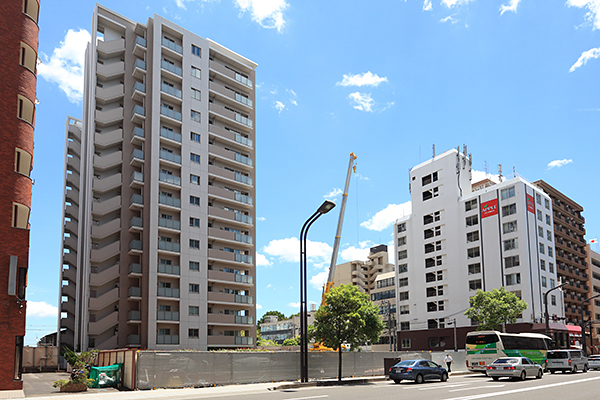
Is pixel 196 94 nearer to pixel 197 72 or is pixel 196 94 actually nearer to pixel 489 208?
pixel 197 72

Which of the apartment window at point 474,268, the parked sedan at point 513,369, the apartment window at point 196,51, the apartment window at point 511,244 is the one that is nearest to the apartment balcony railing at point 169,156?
the apartment window at point 196,51

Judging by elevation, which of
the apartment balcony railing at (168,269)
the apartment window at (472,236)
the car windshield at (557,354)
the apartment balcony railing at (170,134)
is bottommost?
the car windshield at (557,354)

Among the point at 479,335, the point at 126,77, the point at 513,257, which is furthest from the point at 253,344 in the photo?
the point at 513,257

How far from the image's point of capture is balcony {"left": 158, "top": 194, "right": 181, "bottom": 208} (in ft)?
187

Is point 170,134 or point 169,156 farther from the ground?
point 170,134

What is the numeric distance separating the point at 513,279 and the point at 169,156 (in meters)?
50.4

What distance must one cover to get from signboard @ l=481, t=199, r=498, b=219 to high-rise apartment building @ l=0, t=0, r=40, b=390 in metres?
65.6

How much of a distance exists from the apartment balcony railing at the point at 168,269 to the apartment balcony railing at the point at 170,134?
48.2 feet

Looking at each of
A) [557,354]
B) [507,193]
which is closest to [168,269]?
[557,354]

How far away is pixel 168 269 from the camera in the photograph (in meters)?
55.8

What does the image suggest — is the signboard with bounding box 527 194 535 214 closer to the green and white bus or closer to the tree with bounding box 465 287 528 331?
the tree with bounding box 465 287 528 331

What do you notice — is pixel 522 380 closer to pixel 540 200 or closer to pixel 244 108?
pixel 244 108

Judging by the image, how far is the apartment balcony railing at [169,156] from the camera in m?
58.6

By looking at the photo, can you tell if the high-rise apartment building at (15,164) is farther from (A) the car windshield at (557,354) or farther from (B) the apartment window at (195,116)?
(A) the car windshield at (557,354)
